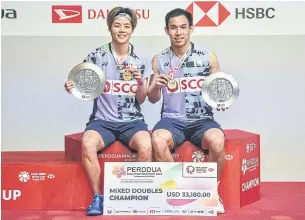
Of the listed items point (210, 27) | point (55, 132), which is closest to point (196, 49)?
point (210, 27)

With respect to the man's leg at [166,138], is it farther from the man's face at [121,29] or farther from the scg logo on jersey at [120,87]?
the man's face at [121,29]

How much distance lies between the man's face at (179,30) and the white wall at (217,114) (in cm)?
34

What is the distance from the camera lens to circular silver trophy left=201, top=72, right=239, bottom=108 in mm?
4035

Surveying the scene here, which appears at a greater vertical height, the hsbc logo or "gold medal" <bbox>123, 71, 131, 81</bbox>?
the hsbc logo

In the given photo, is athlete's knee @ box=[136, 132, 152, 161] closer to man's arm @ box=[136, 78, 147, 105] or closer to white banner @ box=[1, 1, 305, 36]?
man's arm @ box=[136, 78, 147, 105]

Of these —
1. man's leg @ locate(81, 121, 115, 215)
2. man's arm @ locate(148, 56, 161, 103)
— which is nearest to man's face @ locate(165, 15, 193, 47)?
→ man's arm @ locate(148, 56, 161, 103)

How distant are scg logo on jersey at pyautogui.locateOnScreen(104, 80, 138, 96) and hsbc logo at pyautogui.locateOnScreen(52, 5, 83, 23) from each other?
25.4 inches

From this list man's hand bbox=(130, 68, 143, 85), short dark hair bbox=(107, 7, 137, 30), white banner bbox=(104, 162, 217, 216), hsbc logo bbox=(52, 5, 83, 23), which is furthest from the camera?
hsbc logo bbox=(52, 5, 83, 23)

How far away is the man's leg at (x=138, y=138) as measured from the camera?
3.91 meters

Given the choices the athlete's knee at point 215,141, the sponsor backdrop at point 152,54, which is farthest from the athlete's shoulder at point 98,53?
the athlete's knee at point 215,141

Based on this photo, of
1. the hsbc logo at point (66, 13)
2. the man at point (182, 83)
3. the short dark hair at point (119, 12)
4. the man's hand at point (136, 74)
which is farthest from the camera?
the hsbc logo at point (66, 13)

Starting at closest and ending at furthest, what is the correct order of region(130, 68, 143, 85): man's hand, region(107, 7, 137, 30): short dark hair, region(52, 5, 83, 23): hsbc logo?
region(130, 68, 143, 85): man's hand → region(107, 7, 137, 30): short dark hair → region(52, 5, 83, 23): hsbc logo

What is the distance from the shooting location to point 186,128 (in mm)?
4105

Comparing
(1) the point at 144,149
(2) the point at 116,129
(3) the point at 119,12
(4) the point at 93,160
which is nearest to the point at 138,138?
(1) the point at 144,149
